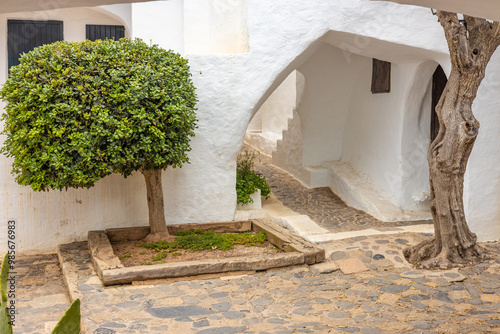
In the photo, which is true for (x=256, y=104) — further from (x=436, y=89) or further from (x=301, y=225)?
(x=436, y=89)

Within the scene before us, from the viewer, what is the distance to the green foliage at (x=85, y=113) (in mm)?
6344

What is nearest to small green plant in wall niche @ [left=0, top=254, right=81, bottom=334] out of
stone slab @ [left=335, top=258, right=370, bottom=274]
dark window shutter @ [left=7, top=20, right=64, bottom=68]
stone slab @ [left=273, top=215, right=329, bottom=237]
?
stone slab @ [left=335, top=258, right=370, bottom=274]

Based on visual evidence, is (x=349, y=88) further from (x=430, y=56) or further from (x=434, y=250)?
(x=434, y=250)

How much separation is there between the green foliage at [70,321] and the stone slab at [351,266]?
4312 mm

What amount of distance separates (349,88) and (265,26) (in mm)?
3489

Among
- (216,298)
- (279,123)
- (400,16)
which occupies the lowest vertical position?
(216,298)

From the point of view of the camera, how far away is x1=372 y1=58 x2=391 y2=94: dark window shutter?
938 cm

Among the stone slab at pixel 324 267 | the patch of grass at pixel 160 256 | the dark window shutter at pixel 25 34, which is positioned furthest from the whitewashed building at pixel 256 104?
the dark window shutter at pixel 25 34

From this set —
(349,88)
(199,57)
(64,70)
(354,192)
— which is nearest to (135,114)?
(64,70)

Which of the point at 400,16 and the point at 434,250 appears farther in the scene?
the point at 400,16

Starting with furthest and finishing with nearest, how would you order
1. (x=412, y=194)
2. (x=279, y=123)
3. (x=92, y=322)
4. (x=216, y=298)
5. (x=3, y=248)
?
(x=279, y=123) → (x=412, y=194) → (x=3, y=248) → (x=216, y=298) → (x=92, y=322)

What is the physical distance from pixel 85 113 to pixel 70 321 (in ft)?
13.8

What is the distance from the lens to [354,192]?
985 cm

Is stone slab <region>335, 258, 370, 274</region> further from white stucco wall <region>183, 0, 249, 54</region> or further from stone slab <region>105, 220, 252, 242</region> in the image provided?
white stucco wall <region>183, 0, 249, 54</region>
